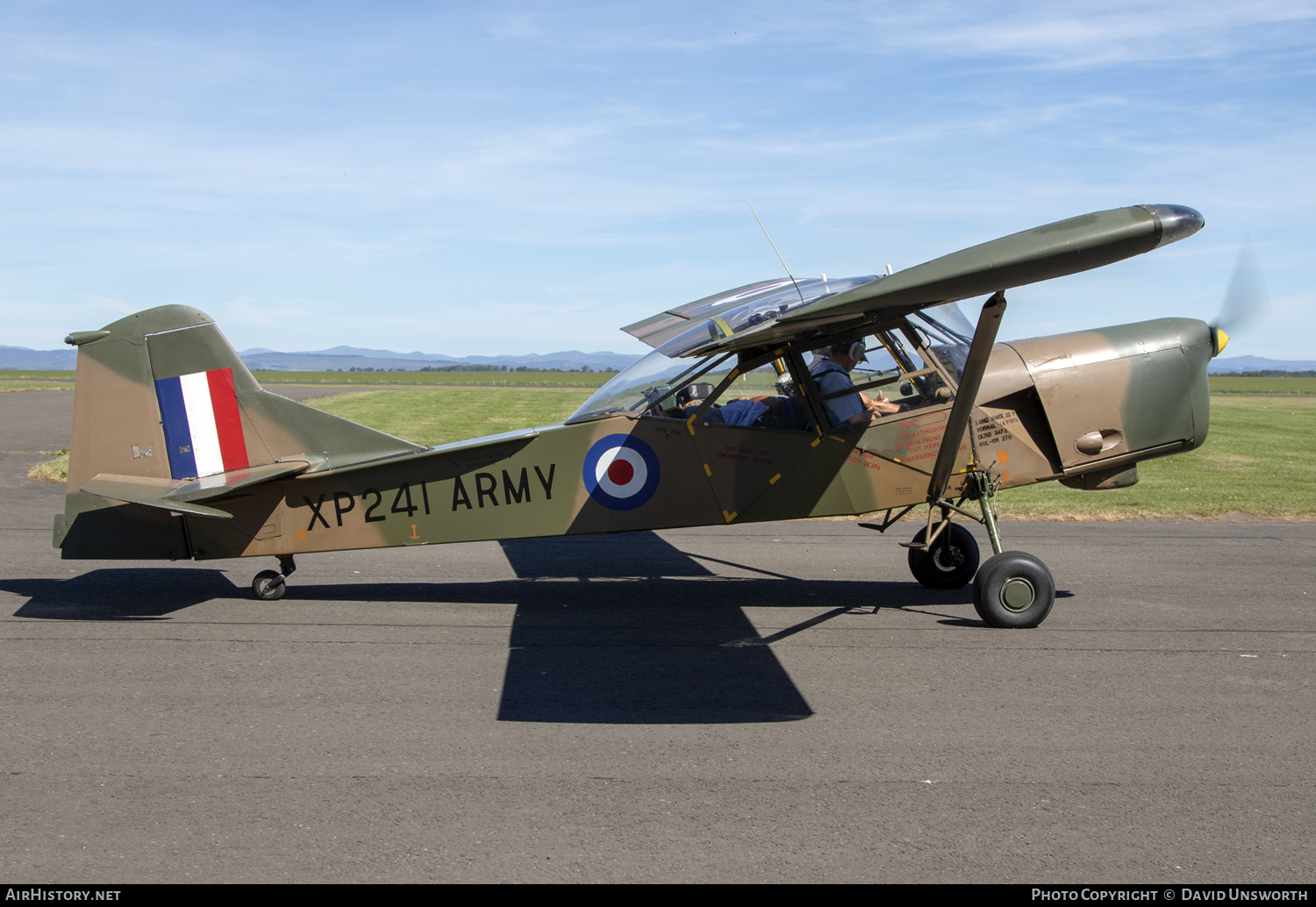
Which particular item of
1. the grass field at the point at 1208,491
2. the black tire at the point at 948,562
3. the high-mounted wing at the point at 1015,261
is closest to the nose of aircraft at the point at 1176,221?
the high-mounted wing at the point at 1015,261

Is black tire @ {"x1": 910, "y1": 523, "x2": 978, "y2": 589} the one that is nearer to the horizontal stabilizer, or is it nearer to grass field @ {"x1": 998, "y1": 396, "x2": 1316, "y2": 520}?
grass field @ {"x1": 998, "y1": 396, "x2": 1316, "y2": 520}

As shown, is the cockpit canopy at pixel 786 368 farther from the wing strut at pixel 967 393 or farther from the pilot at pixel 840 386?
the wing strut at pixel 967 393

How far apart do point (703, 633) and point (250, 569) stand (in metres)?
4.74

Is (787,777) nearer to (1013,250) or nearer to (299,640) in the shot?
(1013,250)

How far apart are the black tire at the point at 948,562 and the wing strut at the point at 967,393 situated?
856 mm

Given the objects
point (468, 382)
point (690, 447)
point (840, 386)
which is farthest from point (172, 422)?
point (468, 382)

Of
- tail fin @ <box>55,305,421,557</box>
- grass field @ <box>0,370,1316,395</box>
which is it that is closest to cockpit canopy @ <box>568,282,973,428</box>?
tail fin @ <box>55,305,421,557</box>

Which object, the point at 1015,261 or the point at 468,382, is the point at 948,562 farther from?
the point at 468,382

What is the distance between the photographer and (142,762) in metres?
4.42

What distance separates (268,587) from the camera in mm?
7559

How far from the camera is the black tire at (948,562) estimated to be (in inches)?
314
